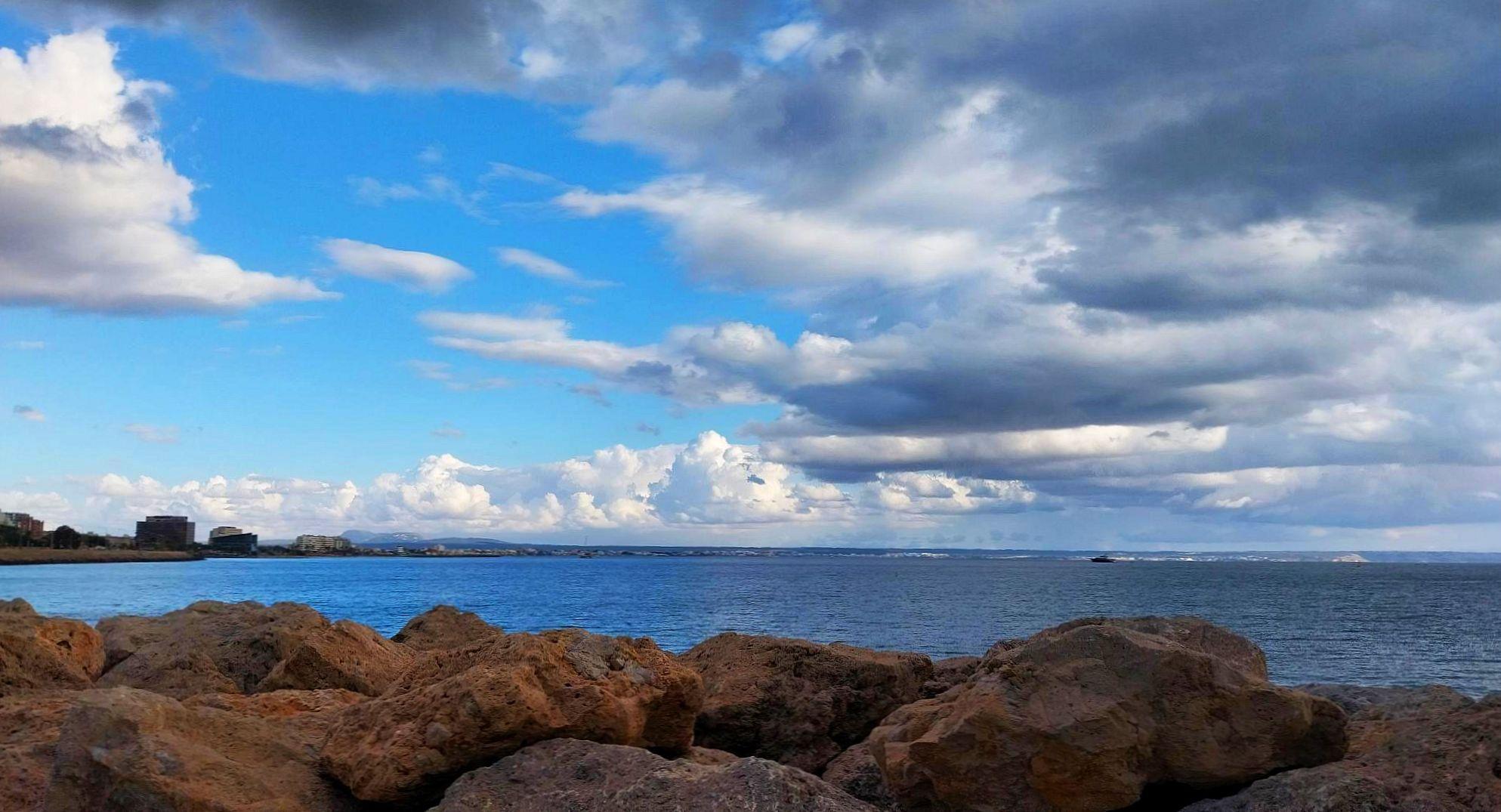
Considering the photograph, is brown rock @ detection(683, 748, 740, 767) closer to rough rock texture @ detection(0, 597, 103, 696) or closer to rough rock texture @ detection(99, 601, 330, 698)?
rough rock texture @ detection(99, 601, 330, 698)

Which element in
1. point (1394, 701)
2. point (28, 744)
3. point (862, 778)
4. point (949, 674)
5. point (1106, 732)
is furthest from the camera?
point (949, 674)

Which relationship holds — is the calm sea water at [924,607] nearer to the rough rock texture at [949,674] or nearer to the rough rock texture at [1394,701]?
the rough rock texture at [949,674]

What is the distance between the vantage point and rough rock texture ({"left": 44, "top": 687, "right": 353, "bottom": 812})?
6.46 m

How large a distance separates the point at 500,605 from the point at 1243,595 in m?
59.3

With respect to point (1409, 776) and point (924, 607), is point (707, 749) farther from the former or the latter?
point (924, 607)

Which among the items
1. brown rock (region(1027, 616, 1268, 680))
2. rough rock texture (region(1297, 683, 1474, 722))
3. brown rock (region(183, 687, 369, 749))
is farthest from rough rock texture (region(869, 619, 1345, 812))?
brown rock (region(183, 687, 369, 749))

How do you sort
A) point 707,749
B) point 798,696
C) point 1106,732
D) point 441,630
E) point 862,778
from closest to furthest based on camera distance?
point 1106,732, point 862,778, point 707,749, point 798,696, point 441,630

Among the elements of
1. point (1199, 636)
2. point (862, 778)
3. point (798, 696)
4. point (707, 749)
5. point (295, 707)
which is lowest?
point (862, 778)

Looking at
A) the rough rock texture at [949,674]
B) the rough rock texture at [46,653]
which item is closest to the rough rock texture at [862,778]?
the rough rock texture at [949,674]

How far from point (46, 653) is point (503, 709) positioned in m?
6.96

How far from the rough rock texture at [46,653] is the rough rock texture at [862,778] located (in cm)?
792

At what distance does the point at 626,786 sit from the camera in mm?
6621

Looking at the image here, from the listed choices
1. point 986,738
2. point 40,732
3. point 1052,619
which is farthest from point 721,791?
point 1052,619

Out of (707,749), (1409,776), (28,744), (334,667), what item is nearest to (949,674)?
(707,749)
